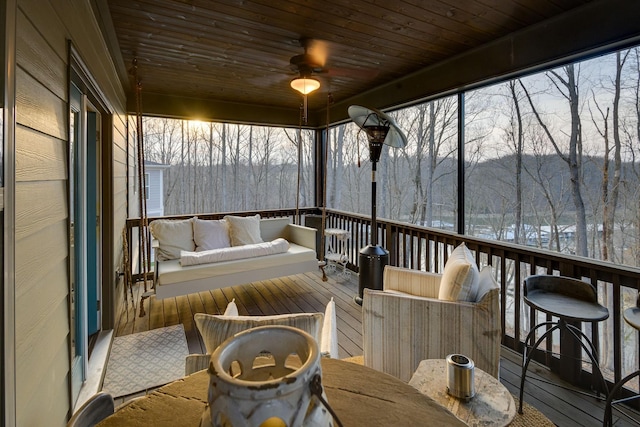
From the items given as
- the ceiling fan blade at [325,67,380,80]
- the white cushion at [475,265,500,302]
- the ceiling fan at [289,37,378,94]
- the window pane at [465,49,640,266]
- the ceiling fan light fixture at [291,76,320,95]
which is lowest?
the white cushion at [475,265,500,302]

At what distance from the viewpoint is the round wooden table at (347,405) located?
0.75 metres

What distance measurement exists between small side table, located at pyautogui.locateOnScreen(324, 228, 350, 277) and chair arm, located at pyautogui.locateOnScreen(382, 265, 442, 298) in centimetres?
199

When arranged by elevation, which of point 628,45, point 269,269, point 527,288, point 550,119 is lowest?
point 269,269

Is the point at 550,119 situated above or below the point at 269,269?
above

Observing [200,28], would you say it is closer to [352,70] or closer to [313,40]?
[313,40]

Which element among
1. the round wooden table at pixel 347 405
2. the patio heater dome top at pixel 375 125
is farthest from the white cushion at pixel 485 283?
the patio heater dome top at pixel 375 125

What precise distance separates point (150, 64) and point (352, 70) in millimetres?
2289

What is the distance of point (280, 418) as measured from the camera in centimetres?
50

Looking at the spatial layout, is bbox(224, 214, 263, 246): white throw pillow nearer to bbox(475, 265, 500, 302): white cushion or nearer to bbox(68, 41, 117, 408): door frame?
bbox(68, 41, 117, 408): door frame

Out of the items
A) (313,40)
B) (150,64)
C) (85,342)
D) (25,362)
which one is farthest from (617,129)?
(150,64)

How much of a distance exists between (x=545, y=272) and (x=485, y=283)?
2.95 feet

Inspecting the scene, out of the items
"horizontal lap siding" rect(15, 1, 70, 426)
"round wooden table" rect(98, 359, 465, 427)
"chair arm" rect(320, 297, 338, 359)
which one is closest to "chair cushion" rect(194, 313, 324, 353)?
"chair arm" rect(320, 297, 338, 359)

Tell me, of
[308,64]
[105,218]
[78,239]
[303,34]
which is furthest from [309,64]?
[78,239]

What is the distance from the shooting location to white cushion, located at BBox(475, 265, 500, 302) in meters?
1.99
